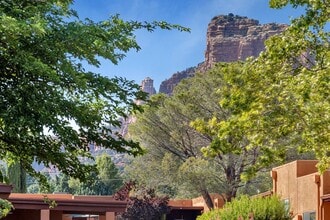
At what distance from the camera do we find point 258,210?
2991 centimetres

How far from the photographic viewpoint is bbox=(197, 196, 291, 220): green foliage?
97.6 ft

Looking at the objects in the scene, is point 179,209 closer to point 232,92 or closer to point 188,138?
point 188,138

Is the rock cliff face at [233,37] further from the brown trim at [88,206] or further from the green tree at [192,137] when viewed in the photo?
the brown trim at [88,206]

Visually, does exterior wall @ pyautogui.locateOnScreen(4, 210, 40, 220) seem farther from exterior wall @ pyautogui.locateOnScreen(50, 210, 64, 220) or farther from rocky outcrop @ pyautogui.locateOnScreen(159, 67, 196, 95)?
rocky outcrop @ pyautogui.locateOnScreen(159, 67, 196, 95)

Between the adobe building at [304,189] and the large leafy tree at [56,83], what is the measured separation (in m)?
16.5

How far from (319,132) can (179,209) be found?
39.7 m

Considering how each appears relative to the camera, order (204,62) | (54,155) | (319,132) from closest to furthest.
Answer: (54,155) → (319,132) → (204,62)

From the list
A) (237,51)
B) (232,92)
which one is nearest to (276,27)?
(237,51)

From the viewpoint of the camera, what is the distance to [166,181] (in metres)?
51.2

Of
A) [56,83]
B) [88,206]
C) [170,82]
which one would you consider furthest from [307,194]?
[170,82]

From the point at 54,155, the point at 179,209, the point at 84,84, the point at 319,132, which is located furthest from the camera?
the point at 179,209

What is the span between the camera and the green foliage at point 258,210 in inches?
1171

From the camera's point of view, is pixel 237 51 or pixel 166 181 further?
pixel 237 51

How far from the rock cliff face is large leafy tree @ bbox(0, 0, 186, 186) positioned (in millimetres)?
141786
